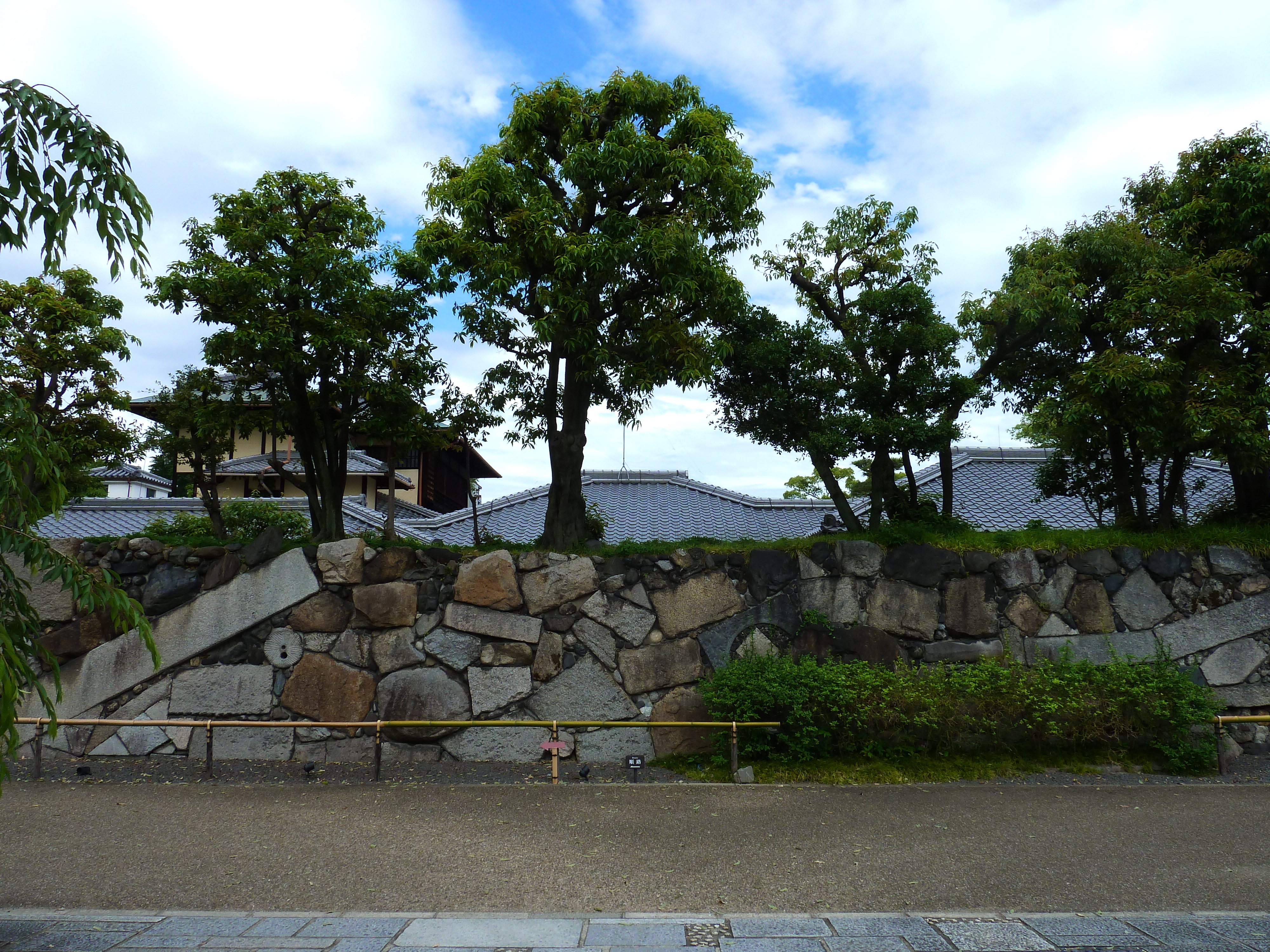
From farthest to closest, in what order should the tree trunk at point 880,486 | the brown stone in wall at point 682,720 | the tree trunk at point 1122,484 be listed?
the tree trunk at point 1122,484, the tree trunk at point 880,486, the brown stone in wall at point 682,720

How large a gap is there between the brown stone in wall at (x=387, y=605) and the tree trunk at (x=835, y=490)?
4.49m

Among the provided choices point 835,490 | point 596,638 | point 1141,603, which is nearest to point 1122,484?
point 1141,603

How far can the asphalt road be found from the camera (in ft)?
15.2

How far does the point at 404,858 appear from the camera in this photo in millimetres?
5309

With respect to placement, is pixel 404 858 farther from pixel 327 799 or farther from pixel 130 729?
pixel 130 729

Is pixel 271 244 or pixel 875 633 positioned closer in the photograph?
pixel 875 633

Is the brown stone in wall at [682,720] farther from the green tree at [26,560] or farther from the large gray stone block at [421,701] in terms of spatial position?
the green tree at [26,560]

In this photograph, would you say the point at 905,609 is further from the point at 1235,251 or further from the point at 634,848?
the point at 1235,251

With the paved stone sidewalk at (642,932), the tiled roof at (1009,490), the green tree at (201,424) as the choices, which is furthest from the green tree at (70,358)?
the tiled roof at (1009,490)

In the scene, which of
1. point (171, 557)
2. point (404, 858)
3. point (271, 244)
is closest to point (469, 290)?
point (271, 244)

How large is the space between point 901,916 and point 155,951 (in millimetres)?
3629

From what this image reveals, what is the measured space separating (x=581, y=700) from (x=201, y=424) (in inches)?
191

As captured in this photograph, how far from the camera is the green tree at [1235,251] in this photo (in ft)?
27.3

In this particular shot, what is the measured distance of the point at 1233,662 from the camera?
8469 mm
